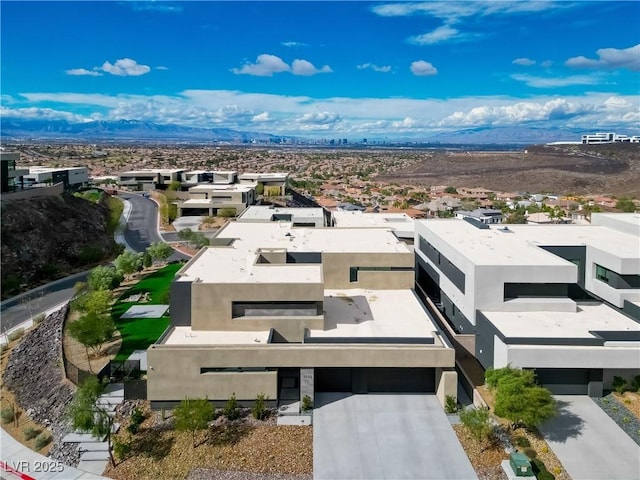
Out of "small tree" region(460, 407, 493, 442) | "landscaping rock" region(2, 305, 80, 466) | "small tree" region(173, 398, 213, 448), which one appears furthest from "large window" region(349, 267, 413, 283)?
"landscaping rock" region(2, 305, 80, 466)

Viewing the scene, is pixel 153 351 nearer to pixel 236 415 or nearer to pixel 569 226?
pixel 236 415

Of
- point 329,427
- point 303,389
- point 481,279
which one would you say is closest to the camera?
point 329,427

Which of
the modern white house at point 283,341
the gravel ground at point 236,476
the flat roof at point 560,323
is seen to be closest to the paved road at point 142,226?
the modern white house at point 283,341

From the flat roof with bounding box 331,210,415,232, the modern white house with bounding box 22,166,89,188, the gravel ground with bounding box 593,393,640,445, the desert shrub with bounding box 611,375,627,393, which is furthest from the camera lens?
the modern white house with bounding box 22,166,89,188

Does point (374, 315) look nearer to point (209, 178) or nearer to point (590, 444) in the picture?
point (590, 444)

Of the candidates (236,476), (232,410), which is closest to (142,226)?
(232,410)

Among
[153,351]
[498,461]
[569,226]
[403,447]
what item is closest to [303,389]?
[403,447]

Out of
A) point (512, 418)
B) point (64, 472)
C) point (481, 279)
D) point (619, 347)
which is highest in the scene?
point (481, 279)

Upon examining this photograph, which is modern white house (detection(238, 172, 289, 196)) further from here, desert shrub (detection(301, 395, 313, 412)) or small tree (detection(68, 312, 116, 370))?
desert shrub (detection(301, 395, 313, 412))
